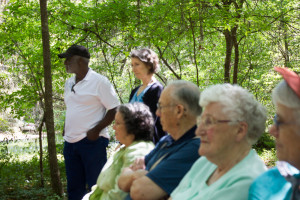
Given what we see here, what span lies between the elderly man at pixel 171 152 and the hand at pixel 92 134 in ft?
3.76

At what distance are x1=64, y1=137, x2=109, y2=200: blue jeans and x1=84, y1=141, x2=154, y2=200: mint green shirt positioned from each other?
0.83m

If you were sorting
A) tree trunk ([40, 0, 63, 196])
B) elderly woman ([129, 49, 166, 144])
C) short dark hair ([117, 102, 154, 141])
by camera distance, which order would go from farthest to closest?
tree trunk ([40, 0, 63, 196]) < elderly woman ([129, 49, 166, 144]) < short dark hair ([117, 102, 154, 141])

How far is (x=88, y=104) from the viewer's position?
3646mm

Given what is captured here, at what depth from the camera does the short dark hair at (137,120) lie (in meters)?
2.68

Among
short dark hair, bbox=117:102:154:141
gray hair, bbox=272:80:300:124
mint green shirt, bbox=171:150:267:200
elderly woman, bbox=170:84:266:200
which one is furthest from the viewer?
short dark hair, bbox=117:102:154:141

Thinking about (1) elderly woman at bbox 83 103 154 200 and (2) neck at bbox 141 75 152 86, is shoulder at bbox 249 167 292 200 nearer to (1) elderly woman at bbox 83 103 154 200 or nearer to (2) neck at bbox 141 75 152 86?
(1) elderly woman at bbox 83 103 154 200

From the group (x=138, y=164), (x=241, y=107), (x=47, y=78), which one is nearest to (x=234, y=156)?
(x=241, y=107)

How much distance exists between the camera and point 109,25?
7086mm

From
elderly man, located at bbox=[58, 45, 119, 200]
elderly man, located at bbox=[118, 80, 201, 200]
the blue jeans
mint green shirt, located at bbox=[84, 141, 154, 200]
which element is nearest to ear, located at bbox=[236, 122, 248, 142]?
elderly man, located at bbox=[118, 80, 201, 200]

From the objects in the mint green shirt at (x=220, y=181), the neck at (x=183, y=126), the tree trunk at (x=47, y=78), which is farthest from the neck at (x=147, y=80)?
the tree trunk at (x=47, y=78)

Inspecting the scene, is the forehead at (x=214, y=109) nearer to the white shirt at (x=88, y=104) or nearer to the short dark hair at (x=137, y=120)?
the short dark hair at (x=137, y=120)

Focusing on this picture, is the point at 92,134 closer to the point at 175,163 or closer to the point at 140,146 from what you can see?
the point at 140,146

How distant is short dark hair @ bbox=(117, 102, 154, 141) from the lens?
2678 mm

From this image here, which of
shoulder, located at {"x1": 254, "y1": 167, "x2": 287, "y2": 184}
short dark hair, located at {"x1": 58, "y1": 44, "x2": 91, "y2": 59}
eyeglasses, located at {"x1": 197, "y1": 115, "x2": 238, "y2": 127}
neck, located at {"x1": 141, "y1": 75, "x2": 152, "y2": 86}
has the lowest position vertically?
shoulder, located at {"x1": 254, "y1": 167, "x2": 287, "y2": 184}
